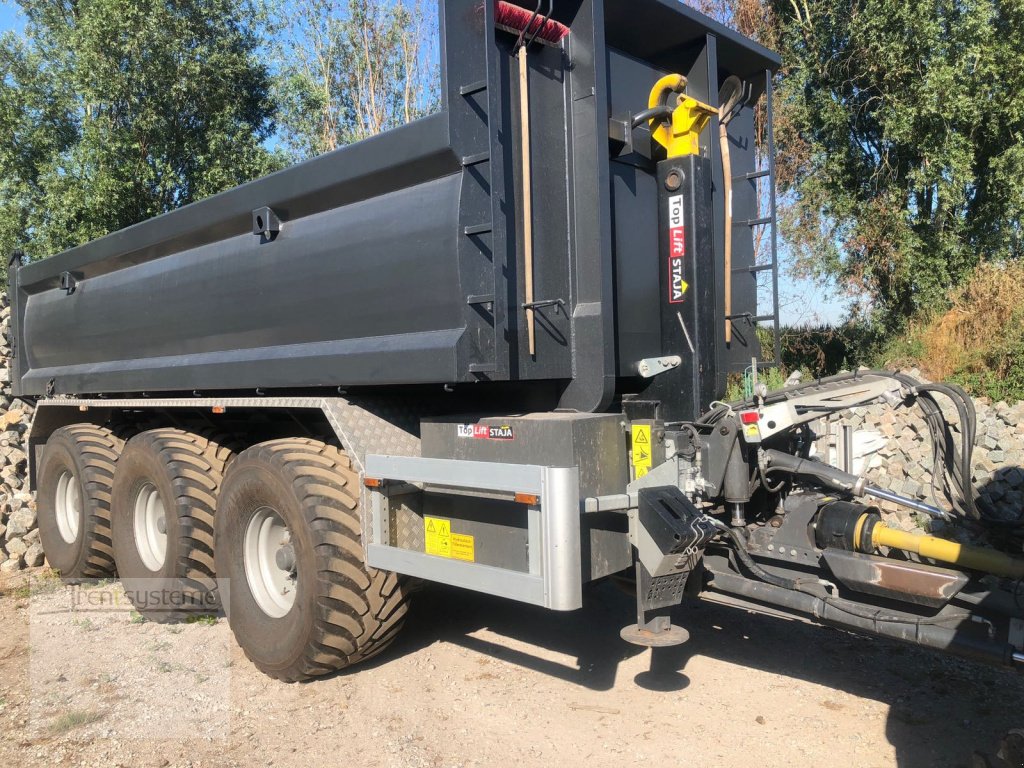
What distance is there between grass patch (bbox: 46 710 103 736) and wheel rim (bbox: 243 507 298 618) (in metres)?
0.90

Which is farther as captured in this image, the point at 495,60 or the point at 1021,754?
the point at 495,60

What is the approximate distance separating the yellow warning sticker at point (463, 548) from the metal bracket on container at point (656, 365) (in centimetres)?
109

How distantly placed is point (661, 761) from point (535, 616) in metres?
1.88

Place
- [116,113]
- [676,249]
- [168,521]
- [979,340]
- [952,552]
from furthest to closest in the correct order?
[116,113]
[979,340]
[168,521]
[676,249]
[952,552]

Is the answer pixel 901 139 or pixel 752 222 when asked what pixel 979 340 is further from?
pixel 752 222

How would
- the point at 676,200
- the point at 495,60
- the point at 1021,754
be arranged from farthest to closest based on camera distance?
the point at 676,200, the point at 495,60, the point at 1021,754

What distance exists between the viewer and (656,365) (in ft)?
11.8

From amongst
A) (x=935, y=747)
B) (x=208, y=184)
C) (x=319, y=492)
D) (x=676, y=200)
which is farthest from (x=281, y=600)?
(x=208, y=184)

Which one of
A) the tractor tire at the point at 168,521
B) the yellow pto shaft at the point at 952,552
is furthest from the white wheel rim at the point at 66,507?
the yellow pto shaft at the point at 952,552

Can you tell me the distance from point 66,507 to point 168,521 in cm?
228

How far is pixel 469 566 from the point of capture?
3289mm

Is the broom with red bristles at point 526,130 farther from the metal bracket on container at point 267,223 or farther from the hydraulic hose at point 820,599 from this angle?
the metal bracket on container at point 267,223

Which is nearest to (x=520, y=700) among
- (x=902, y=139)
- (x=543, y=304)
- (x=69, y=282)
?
(x=543, y=304)

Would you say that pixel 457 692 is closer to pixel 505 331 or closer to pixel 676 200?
pixel 505 331
